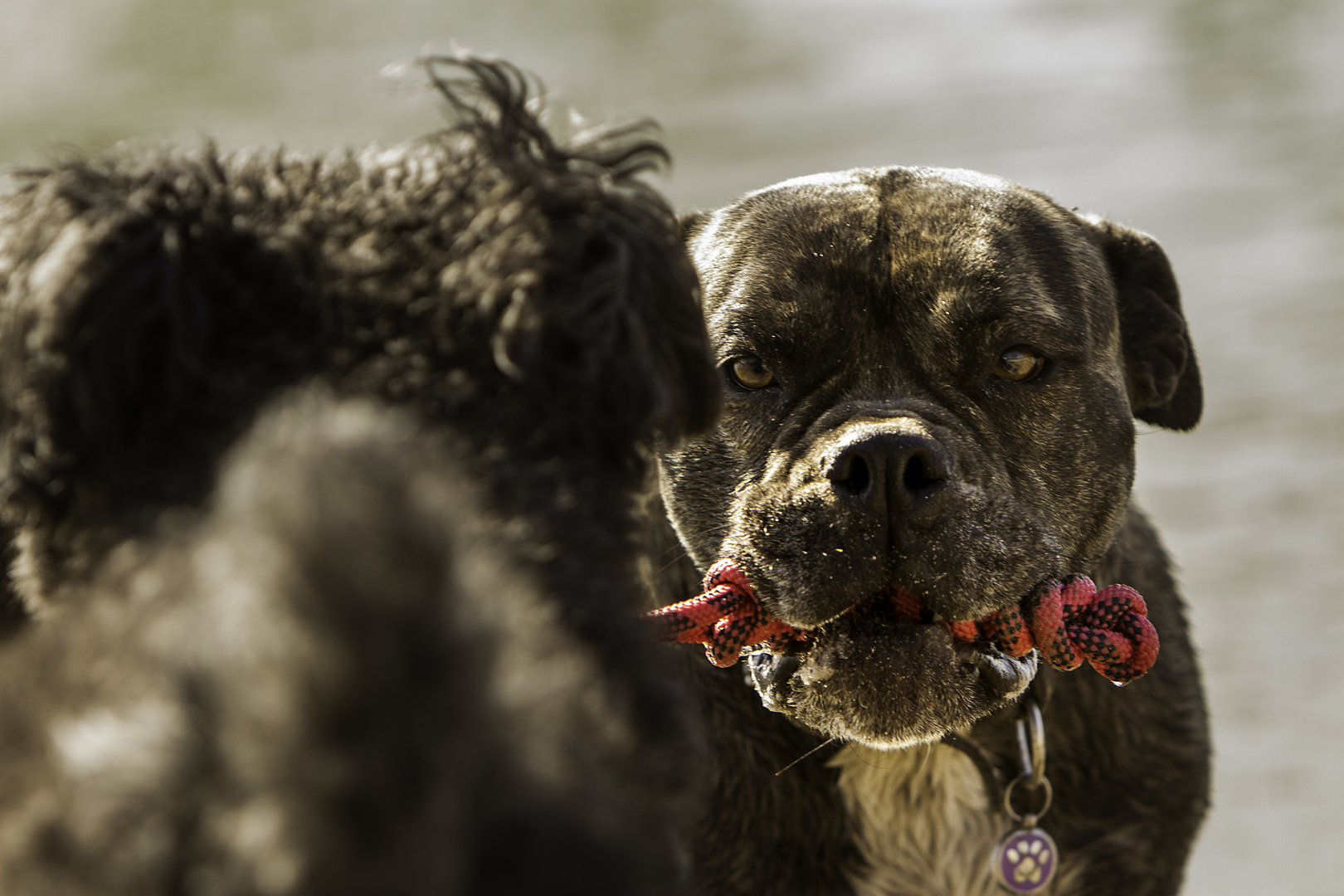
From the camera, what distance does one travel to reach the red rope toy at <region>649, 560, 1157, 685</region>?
388 centimetres

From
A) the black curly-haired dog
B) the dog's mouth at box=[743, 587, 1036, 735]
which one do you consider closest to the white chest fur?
the dog's mouth at box=[743, 587, 1036, 735]

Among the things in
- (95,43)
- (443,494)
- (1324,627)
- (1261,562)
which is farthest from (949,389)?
(95,43)

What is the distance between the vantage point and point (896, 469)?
381 cm

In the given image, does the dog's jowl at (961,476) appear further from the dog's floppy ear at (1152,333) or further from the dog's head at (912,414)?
the dog's floppy ear at (1152,333)

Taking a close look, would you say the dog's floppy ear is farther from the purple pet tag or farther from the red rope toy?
the purple pet tag

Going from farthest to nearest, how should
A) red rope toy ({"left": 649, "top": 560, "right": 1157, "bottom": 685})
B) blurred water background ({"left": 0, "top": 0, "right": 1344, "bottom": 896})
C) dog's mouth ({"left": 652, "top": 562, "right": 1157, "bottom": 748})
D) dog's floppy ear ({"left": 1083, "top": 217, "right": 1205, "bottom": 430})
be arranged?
1. blurred water background ({"left": 0, "top": 0, "right": 1344, "bottom": 896})
2. dog's floppy ear ({"left": 1083, "top": 217, "right": 1205, "bottom": 430})
3. red rope toy ({"left": 649, "top": 560, "right": 1157, "bottom": 685})
4. dog's mouth ({"left": 652, "top": 562, "right": 1157, "bottom": 748})

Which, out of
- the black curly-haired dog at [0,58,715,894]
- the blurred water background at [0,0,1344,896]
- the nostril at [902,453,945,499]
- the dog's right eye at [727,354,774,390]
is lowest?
the blurred water background at [0,0,1344,896]

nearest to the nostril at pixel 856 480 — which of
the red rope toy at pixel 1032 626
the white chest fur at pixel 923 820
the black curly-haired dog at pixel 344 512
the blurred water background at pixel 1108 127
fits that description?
the red rope toy at pixel 1032 626

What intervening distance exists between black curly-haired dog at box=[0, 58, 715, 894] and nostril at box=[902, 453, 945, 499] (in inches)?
44.2

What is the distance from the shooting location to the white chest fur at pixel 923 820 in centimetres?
438

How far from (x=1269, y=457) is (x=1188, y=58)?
29.3ft

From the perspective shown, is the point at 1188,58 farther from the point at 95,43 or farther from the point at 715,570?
the point at 715,570

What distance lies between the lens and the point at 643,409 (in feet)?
8.23

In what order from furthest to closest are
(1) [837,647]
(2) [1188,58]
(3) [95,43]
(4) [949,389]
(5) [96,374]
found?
(3) [95,43], (2) [1188,58], (4) [949,389], (1) [837,647], (5) [96,374]
